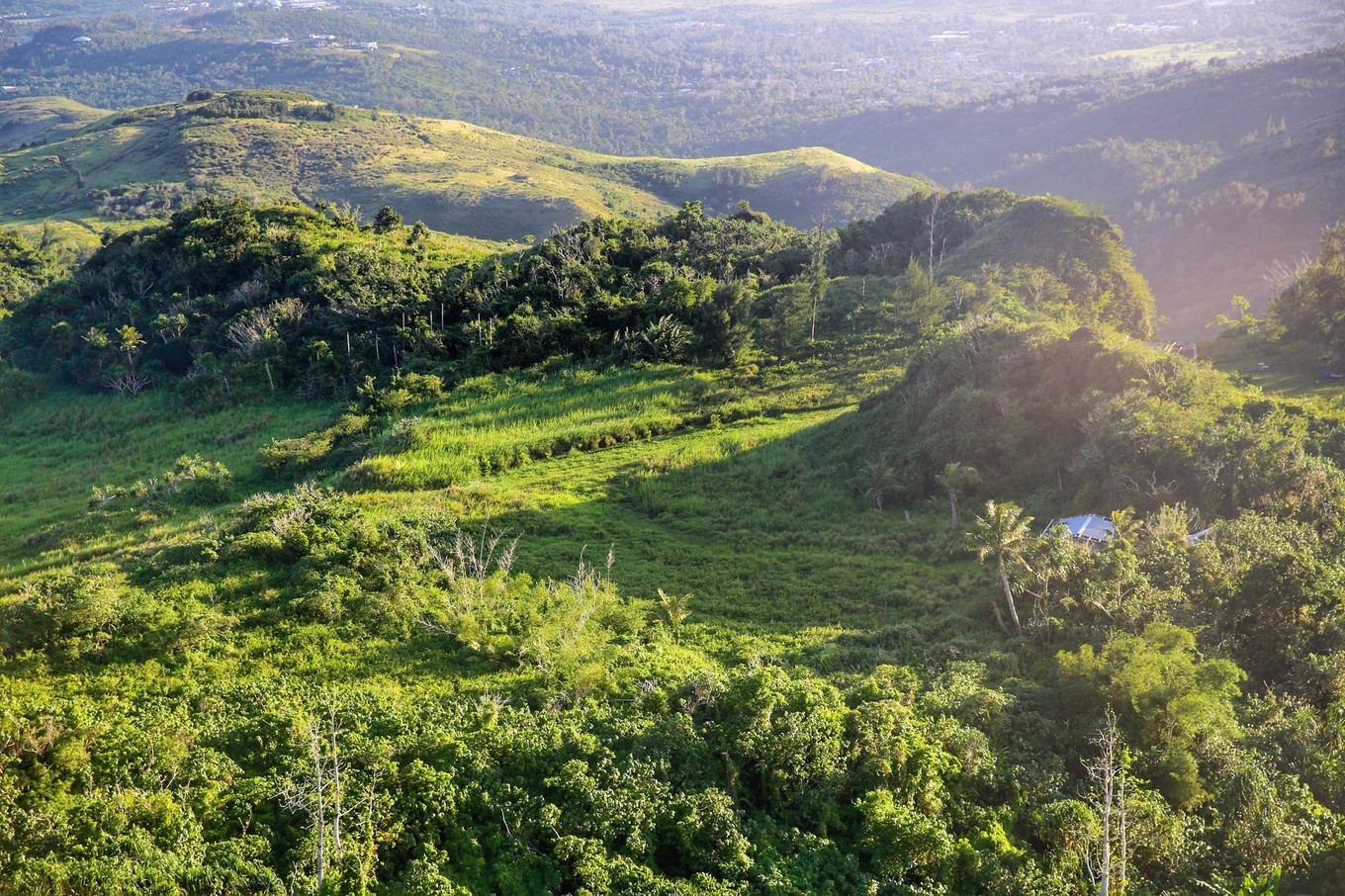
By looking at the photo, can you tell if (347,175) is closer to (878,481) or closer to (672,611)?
(878,481)

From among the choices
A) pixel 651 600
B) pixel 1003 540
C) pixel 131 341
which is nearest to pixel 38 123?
pixel 131 341

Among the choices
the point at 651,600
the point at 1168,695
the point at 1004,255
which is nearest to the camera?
the point at 1168,695

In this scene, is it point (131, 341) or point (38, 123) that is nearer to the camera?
point (131, 341)

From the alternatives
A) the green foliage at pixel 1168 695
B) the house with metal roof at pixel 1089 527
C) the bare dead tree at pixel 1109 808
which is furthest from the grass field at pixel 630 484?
the bare dead tree at pixel 1109 808

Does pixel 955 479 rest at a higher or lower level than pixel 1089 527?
higher

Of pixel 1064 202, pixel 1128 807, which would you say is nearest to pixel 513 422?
pixel 1128 807

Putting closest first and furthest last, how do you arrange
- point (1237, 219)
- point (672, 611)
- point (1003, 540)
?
point (1003, 540) → point (672, 611) → point (1237, 219)

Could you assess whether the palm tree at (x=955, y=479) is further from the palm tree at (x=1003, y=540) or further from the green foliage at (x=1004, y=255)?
A: the green foliage at (x=1004, y=255)

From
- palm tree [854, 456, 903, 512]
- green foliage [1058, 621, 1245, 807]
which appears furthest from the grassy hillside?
green foliage [1058, 621, 1245, 807]
